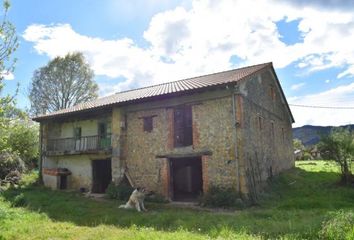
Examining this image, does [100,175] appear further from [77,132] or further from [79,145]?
[77,132]

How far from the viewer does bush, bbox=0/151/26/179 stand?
21.4m

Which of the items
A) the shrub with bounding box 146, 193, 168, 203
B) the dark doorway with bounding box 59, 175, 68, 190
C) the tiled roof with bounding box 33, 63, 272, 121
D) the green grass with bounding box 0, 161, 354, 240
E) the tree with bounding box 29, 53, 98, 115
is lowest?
the green grass with bounding box 0, 161, 354, 240

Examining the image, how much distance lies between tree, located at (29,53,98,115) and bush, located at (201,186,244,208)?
2229 cm

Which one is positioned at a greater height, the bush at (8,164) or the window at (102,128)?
the window at (102,128)

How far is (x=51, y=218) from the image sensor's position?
11234 millimetres

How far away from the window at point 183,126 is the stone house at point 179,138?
0.05 metres

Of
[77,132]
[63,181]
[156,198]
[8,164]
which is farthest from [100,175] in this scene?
[8,164]

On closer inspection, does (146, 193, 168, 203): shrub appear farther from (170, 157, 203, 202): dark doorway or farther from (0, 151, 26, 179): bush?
(0, 151, 26, 179): bush

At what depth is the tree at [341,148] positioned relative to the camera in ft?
53.7

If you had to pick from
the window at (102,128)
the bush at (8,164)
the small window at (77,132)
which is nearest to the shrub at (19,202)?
the window at (102,128)

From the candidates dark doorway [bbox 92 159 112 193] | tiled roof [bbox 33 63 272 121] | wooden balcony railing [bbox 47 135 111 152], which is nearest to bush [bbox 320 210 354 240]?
tiled roof [bbox 33 63 272 121]

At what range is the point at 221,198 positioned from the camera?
1325cm

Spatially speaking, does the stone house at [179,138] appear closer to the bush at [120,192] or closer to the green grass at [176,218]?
the bush at [120,192]

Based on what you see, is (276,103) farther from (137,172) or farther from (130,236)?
(130,236)
